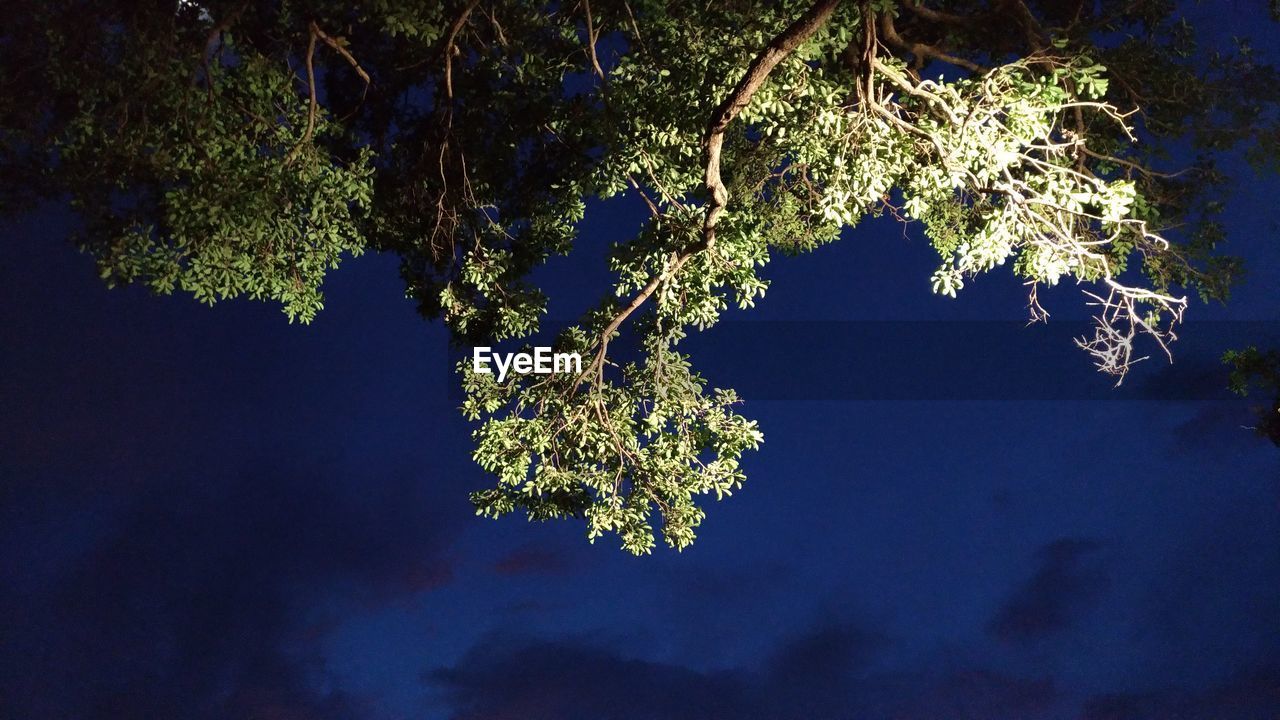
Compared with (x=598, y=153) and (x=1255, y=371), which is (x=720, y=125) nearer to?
(x=598, y=153)

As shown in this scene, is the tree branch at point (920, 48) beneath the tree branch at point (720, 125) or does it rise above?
above

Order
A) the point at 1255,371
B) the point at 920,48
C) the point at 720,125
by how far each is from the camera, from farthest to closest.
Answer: the point at 1255,371 < the point at 920,48 < the point at 720,125

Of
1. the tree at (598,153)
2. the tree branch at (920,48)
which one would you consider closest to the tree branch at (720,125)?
the tree at (598,153)

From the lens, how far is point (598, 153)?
7.21m

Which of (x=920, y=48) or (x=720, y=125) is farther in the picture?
(x=920, y=48)

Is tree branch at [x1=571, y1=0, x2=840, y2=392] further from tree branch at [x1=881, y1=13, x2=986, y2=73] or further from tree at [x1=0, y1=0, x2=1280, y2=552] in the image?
tree branch at [x1=881, y1=13, x2=986, y2=73]

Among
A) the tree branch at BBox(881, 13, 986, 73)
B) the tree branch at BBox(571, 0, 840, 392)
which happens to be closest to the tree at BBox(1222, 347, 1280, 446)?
the tree branch at BBox(881, 13, 986, 73)

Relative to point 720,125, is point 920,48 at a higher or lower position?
higher

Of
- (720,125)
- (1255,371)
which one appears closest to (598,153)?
(720,125)

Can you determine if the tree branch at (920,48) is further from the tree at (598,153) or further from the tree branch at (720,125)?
the tree branch at (720,125)

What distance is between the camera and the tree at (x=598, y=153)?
567 centimetres

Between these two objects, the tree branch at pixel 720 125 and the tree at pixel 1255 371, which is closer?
the tree branch at pixel 720 125

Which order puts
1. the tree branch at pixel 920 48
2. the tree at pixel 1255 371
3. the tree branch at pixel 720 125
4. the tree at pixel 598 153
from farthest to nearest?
the tree at pixel 1255 371, the tree branch at pixel 920 48, the tree at pixel 598 153, the tree branch at pixel 720 125

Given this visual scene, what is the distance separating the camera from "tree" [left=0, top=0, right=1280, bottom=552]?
5668mm
